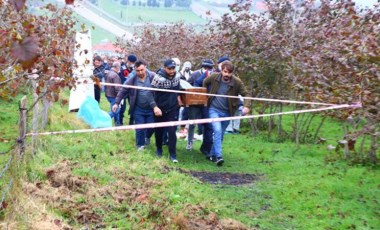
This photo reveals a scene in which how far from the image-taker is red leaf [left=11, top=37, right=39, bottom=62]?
2.28m

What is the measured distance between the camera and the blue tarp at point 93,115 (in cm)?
1249

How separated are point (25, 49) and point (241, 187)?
20.4 ft

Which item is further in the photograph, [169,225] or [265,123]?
[265,123]

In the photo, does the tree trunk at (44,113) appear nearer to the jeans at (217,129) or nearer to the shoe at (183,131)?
the jeans at (217,129)

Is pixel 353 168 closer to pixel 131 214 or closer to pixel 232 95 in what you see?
pixel 232 95

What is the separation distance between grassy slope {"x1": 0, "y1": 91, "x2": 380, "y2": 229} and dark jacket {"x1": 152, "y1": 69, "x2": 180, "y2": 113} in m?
0.90

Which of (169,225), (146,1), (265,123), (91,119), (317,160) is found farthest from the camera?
(146,1)

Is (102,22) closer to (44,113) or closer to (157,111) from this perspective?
(44,113)

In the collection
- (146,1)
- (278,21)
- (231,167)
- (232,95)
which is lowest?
(231,167)

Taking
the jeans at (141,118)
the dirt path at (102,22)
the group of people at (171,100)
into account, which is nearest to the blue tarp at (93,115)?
the group of people at (171,100)

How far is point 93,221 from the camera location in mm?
5922

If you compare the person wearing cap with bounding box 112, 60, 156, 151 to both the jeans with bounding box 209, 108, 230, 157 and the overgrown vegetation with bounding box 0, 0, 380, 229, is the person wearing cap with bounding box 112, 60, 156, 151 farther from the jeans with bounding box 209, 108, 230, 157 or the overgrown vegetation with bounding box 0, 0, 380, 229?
the jeans with bounding box 209, 108, 230, 157

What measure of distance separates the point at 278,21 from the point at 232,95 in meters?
4.17

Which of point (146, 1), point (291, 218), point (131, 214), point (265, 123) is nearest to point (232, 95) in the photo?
point (291, 218)
